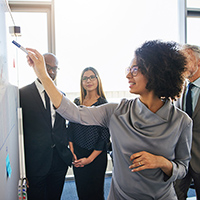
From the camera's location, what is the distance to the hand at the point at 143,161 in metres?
0.86

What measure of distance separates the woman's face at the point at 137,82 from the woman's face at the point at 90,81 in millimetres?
966

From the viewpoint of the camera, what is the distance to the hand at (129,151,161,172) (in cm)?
86

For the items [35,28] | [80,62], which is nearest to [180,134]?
[80,62]

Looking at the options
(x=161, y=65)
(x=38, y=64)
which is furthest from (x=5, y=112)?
(x=161, y=65)

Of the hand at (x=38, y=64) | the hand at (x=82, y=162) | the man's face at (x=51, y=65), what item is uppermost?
the man's face at (x=51, y=65)

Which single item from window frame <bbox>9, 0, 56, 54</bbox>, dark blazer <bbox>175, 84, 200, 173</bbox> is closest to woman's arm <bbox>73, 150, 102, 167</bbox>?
dark blazer <bbox>175, 84, 200, 173</bbox>

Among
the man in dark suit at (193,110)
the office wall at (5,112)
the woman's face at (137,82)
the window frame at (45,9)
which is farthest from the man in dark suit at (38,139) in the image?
the window frame at (45,9)

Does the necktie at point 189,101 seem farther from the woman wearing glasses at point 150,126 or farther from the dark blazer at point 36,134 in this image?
the dark blazer at point 36,134

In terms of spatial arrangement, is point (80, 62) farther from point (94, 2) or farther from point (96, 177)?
point (96, 177)

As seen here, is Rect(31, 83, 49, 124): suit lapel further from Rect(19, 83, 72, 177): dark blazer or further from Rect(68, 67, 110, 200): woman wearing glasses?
Rect(68, 67, 110, 200): woman wearing glasses

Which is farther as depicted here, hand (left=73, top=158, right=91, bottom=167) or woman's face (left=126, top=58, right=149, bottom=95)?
hand (left=73, top=158, right=91, bottom=167)

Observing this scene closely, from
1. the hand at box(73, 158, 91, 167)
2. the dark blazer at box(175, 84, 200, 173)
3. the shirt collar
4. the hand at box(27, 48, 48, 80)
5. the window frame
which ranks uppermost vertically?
the window frame

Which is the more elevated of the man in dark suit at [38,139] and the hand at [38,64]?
the hand at [38,64]

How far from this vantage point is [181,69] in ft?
3.20
